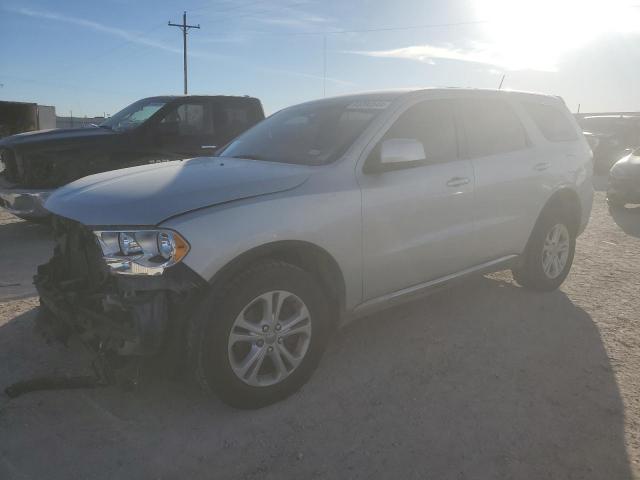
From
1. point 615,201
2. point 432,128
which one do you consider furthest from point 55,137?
point 615,201

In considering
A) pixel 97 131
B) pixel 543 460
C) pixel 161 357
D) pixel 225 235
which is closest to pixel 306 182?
pixel 225 235

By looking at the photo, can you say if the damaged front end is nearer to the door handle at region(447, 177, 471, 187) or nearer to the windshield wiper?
the windshield wiper

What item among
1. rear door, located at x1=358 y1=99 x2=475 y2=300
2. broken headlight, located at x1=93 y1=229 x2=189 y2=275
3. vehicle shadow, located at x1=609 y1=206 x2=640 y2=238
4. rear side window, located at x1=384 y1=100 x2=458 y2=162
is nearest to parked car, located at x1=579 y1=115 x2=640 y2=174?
vehicle shadow, located at x1=609 y1=206 x2=640 y2=238

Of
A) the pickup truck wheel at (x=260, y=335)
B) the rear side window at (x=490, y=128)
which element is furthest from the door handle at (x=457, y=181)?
the pickup truck wheel at (x=260, y=335)

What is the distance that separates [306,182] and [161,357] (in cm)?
123

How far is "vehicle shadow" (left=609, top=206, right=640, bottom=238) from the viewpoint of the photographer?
7.90 metres

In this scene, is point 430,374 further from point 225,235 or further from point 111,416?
point 111,416

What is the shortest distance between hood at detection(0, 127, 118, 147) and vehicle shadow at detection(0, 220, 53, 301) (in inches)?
47.9

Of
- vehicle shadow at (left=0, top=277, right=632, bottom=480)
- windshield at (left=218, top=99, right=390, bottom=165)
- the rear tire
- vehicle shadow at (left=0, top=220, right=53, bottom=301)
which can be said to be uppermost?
windshield at (left=218, top=99, right=390, bottom=165)

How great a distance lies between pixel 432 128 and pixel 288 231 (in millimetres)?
1568

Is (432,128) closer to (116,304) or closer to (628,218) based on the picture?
(116,304)

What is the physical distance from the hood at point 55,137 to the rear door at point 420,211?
4968mm

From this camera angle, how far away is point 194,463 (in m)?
2.43

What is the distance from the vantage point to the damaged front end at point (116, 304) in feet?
8.14
